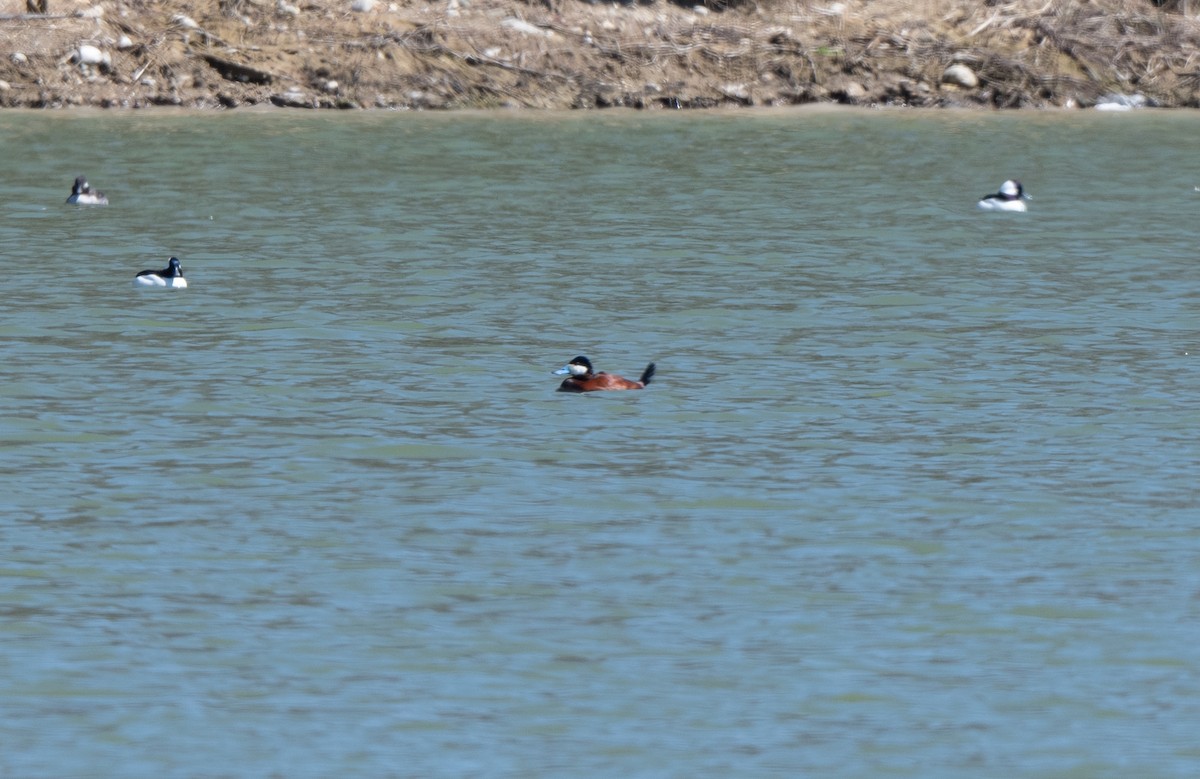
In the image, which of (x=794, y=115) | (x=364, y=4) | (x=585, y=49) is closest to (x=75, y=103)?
(x=364, y=4)

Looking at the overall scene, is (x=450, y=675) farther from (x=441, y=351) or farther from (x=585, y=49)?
(x=585, y=49)

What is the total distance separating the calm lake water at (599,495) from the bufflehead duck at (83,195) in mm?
460

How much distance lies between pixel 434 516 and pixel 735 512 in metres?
1.54

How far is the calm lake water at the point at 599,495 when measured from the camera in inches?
344

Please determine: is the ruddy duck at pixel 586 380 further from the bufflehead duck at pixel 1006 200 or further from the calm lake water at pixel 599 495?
the bufflehead duck at pixel 1006 200

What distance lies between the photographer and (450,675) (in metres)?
9.23

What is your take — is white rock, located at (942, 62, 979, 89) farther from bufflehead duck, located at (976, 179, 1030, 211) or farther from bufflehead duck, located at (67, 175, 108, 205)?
bufflehead duck, located at (67, 175, 108, 205)

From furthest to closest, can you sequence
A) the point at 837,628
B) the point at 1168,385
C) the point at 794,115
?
the point at 794,115, the point at 1168,385, the point at 837,628

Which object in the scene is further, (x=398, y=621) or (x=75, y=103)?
(x=75, y=103)

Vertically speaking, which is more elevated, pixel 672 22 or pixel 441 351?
pixel 672 22

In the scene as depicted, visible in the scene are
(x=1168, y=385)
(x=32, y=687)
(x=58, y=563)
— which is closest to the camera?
(x=32, y=687)

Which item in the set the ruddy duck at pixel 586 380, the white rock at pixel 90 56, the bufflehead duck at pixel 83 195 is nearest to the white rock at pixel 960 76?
the white rock at pixel 90 56

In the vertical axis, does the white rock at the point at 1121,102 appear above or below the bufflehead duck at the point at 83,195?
above

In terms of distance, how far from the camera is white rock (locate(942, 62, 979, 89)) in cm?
3712
